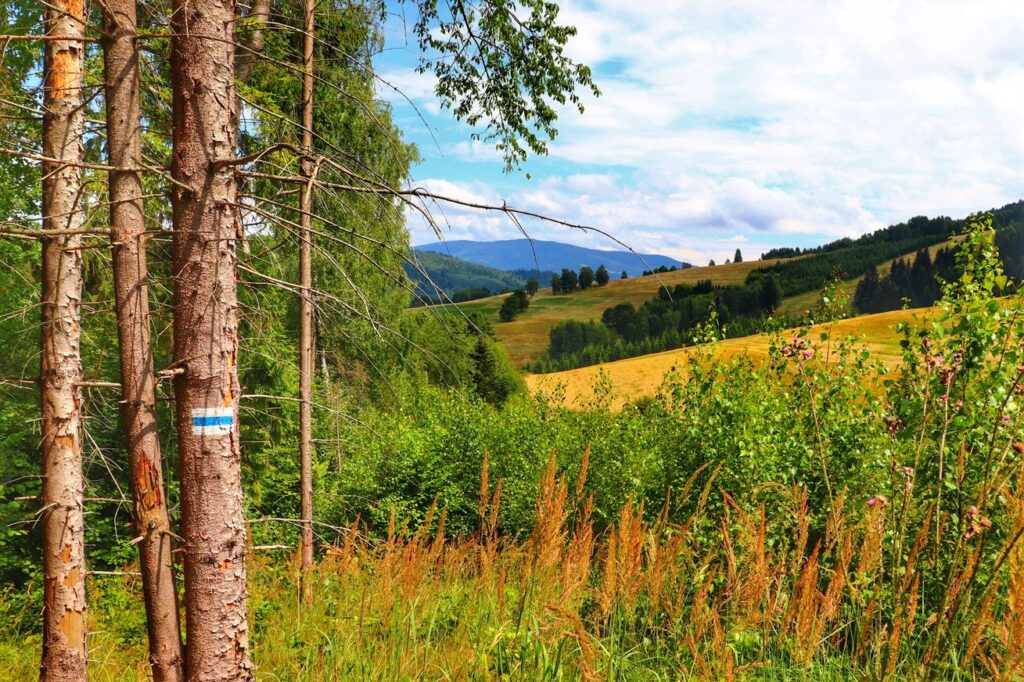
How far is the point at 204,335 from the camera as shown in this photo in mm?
2102

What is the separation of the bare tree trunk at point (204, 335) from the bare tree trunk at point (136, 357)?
390mm

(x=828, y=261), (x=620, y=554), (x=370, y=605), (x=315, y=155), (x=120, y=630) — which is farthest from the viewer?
(x=828, y=261)

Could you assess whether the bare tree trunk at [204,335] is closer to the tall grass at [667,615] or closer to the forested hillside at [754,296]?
the tall grass at [667,615]

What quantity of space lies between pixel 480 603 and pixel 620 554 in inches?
51.1

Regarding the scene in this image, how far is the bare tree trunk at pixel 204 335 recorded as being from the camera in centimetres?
210

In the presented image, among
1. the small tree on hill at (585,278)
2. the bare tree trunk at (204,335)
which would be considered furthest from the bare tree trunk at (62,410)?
the small tree on hill at (585,278)

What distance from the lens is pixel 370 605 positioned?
3.21 metres

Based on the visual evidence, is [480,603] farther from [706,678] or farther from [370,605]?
[706,678]

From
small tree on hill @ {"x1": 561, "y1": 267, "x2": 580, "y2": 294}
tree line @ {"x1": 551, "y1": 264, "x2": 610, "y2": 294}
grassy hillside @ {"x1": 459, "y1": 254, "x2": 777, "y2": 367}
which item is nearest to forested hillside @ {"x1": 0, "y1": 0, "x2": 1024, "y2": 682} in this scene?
grassy hillside @ {"x1": 459, "y1": 254, "x2": 777, "y2": 367}

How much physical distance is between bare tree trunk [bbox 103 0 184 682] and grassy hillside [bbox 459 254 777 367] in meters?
91.1

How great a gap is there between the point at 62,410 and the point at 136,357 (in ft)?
7.87

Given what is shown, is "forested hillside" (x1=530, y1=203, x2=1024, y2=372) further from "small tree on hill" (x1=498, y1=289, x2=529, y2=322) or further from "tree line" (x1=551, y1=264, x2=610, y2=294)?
"tree line" (x1=551, y1=264, x2=610, y2=294)

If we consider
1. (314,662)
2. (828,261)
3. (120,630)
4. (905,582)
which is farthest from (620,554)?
(828,261)

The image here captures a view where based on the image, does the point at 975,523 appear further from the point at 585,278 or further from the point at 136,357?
the point at 585,278
